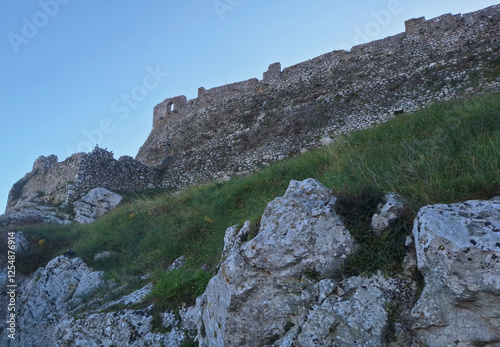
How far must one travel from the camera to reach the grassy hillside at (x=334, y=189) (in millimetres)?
3459

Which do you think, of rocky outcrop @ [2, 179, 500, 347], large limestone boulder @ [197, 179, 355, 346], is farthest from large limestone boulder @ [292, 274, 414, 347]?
large limestone boulder @ [197, 179, 355, 346]

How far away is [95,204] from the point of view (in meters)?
13.4

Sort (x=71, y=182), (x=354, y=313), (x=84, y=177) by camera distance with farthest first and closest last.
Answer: (x=84, y=177) < (x=71, y=182) < (x=354, y=313)

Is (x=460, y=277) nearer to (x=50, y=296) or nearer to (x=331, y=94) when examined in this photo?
(x=50, y=296)

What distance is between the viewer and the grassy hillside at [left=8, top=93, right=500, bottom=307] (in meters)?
3.46

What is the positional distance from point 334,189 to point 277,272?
46.7 inches

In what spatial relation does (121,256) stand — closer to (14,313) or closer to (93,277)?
(93,277)

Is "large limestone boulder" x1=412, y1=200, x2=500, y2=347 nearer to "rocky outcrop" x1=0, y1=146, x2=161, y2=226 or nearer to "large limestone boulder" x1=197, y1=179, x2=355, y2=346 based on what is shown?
"large limestone boulder" x1=197, y1=179, x2=355, y2=346

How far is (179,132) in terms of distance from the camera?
61.9ft

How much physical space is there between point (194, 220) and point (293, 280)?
14.8ft

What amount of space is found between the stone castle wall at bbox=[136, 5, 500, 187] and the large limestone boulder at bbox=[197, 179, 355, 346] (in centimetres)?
954

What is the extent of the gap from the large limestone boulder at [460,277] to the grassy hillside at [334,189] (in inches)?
16.3

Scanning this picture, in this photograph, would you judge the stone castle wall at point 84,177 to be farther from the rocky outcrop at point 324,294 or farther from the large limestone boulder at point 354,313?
the large limestone boulder at point 354,313

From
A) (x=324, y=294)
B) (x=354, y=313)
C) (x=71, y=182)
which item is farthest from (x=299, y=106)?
(x=354, y=313)
